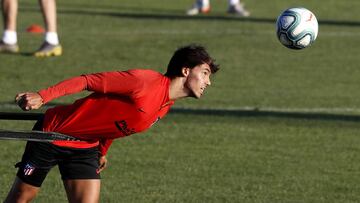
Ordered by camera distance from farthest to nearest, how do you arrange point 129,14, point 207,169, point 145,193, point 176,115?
point 129,14
point 176,115
point 207,169
point 145,193

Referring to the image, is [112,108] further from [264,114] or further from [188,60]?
[264,114]

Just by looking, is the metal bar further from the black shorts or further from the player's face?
the player's face

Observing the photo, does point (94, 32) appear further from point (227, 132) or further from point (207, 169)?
point (207, 169)

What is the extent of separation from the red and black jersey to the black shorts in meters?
0.06

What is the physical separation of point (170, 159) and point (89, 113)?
137 inches

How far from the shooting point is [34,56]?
16.2 m

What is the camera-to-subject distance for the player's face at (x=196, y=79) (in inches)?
279

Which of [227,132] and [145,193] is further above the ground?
[227,132]

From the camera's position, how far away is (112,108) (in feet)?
23.1

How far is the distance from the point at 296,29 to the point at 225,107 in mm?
3759

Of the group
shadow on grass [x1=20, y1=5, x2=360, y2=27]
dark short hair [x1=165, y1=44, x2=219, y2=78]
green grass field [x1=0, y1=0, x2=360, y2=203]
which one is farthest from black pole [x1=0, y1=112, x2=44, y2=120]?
shadow on grass [x1=20, y1=5, x2=360, y2=27]

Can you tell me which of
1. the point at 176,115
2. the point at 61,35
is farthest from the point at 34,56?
the point at 176,115

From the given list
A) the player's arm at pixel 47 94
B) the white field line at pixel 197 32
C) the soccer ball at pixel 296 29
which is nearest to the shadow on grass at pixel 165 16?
the white field line at pixel 197 32

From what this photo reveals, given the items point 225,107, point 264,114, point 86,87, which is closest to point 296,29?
point 86,87
